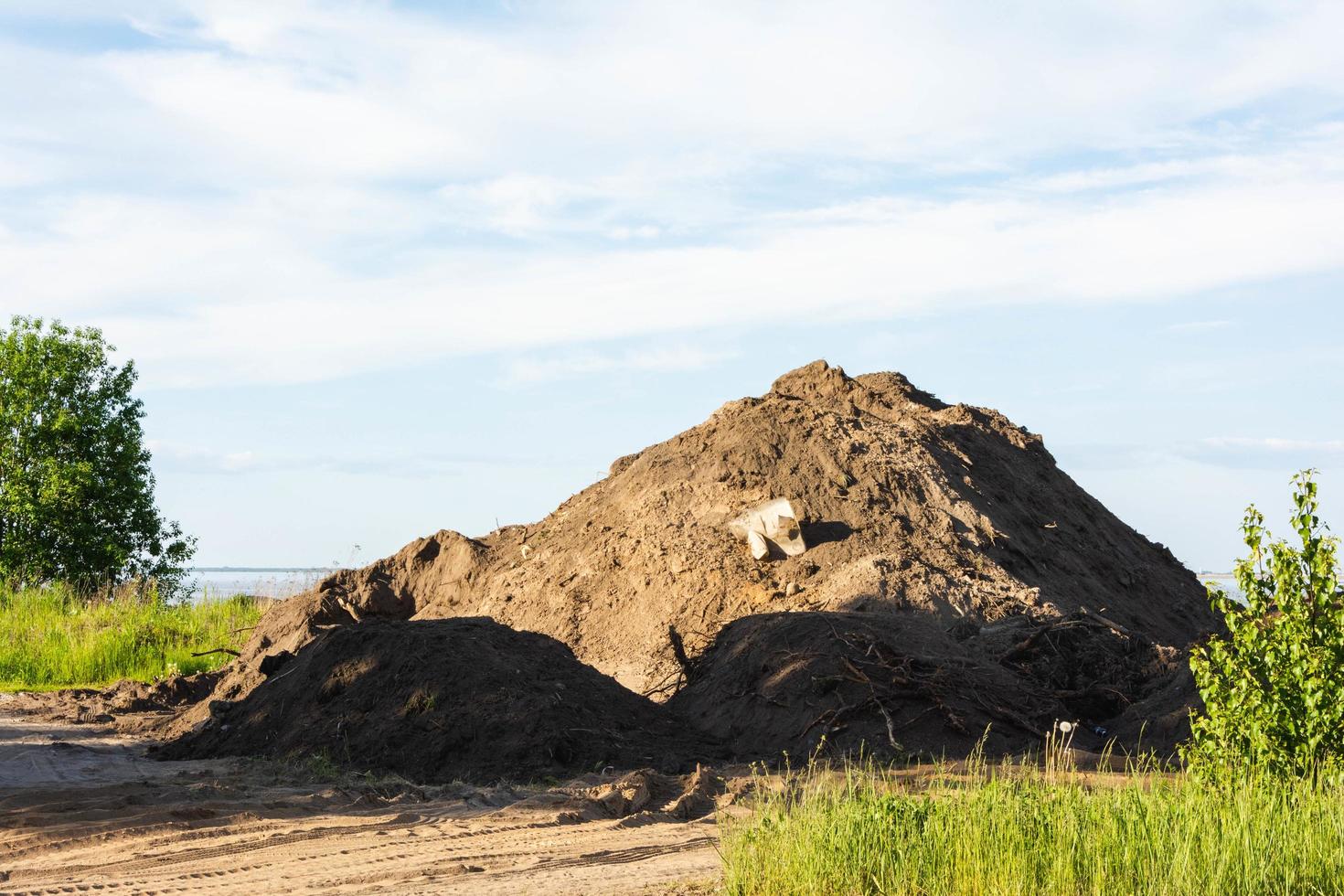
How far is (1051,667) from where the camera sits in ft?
44.1

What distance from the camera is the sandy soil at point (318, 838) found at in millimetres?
7000

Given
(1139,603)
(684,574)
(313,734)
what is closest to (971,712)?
(684,574)

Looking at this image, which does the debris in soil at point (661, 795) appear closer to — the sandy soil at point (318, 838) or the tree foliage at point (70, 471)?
the sandy soil at point (318, 838)

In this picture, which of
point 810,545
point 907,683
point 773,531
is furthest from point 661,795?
point 810,545

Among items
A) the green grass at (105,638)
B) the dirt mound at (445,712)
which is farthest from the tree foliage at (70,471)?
the dirt mound at (445,712)

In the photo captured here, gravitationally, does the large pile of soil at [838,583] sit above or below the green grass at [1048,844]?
above

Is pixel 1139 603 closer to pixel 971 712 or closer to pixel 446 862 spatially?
pixel 971 712

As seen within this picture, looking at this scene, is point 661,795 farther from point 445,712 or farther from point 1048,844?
point 1048,844

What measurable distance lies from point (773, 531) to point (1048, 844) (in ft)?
34.9

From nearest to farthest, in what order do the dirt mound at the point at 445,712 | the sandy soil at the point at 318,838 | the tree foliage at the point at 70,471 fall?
1. the sandy soil at the point at 318,838
2. the dirt mound at the point at 445,712
3. the tree foliage at the point at 70,471

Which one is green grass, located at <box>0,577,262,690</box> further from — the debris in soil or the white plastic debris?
the debris in soil

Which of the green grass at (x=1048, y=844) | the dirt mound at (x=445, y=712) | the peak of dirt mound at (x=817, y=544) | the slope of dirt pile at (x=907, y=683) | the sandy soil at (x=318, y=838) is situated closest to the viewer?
the green grass at (x=1048, y=844)

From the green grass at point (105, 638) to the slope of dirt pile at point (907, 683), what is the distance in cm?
992

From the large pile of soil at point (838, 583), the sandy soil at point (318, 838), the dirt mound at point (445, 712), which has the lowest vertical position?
the sandy soil at point (318, 838)
